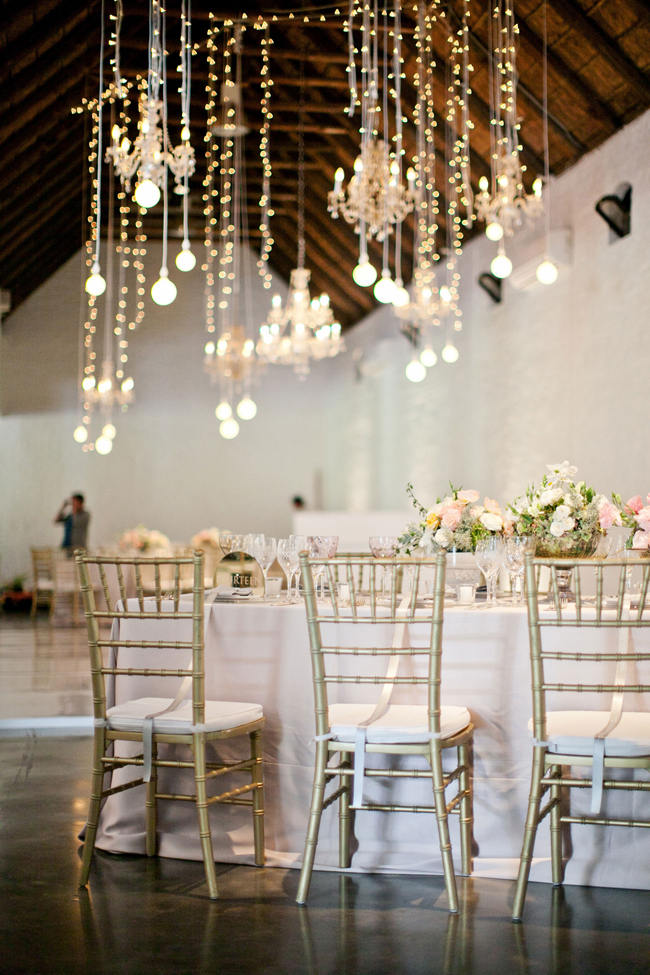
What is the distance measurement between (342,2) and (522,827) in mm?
5488

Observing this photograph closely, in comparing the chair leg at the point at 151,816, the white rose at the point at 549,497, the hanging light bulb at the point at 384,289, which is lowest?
the chair leg at the point at 151,816

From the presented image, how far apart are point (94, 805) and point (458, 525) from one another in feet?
5.46

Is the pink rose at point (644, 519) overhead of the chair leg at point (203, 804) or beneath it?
overhead

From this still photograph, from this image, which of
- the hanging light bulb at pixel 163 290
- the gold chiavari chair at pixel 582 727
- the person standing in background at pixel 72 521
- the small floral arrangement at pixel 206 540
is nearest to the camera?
the gold chiavari chair at pixel 582 727

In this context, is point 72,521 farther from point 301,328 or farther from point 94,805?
point 94,805

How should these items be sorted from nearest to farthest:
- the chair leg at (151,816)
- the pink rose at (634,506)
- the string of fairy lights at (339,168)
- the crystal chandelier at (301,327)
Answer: the chair leg at (151,816) < the pink rose at (634,506) < the string of fairy lights at (339,168) < the crystal chandelier at (301,327)

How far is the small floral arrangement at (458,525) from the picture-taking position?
158 inches

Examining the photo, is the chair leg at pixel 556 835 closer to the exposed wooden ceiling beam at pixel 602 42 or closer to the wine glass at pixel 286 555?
the wine glass at pixel 286 555

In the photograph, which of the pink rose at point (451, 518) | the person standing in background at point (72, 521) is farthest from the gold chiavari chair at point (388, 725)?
the person standing in background at point (72, 521)

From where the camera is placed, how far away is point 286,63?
8.62 m

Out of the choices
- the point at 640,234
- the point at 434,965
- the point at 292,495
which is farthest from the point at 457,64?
the point at 292,495

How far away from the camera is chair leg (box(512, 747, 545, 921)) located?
312cm

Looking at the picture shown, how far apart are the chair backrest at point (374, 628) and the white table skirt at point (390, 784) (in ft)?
0.39

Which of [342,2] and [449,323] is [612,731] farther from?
[449,323]
